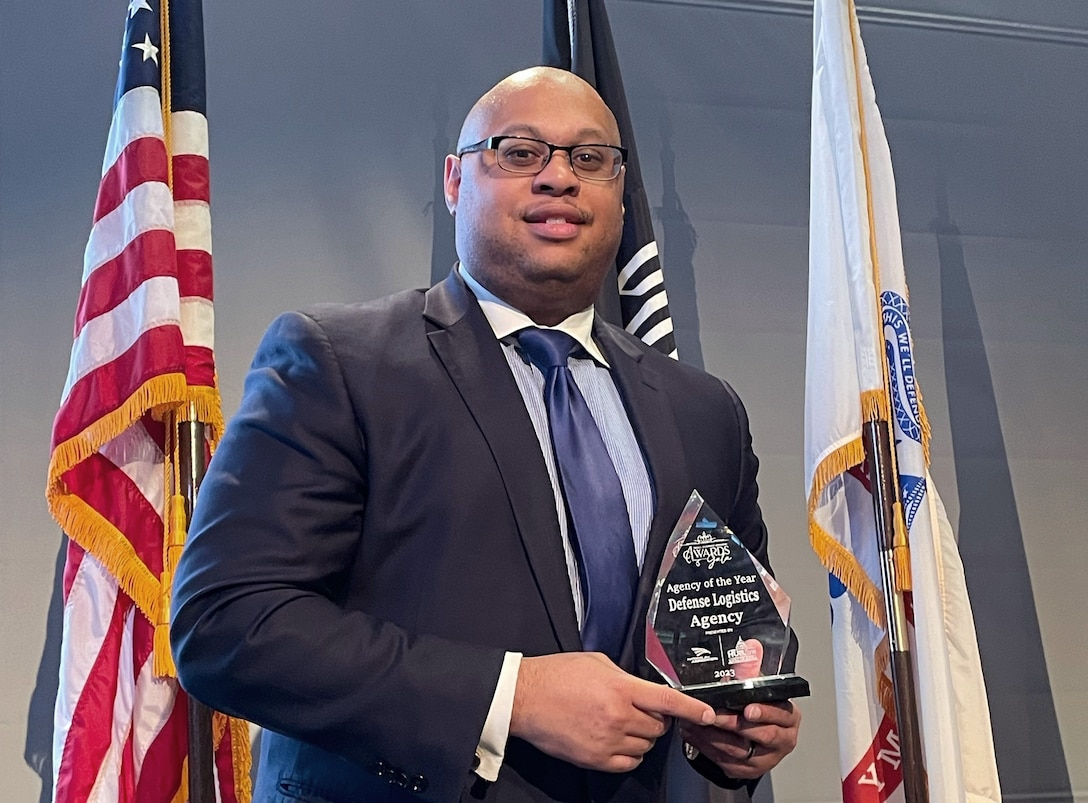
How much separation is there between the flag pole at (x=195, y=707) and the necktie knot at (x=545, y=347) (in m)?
1.00

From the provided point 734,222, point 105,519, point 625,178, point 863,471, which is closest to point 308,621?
point 105,519

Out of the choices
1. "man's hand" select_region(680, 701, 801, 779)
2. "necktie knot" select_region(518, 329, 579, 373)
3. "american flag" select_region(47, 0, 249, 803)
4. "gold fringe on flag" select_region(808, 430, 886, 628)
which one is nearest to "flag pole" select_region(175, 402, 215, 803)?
"american flag" select_region(47, 0, 249, 803)

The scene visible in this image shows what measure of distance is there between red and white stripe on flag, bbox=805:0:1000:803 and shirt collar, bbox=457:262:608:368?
1.18 metres

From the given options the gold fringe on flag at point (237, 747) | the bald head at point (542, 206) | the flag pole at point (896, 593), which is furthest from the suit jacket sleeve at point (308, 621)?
the flag pole at point (896, 593)

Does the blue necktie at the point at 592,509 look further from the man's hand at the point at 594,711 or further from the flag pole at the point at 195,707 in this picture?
the flag pole at the point at 195,707

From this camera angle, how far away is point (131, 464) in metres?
2.39

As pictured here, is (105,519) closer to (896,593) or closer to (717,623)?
(717,623)

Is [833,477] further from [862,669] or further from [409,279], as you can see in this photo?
[409,279]

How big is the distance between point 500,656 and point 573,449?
35 centimetres

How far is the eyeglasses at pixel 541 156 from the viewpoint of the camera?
65.9 inches

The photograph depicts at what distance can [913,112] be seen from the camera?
148 inches

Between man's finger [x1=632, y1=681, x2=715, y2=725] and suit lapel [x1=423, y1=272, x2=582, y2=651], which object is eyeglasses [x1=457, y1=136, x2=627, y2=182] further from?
man's finger [x1=632, y1=681, x2=715, y2=725]

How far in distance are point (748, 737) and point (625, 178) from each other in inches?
81.5

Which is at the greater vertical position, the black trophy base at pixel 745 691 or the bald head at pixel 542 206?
the bald head at pixel 542 206
